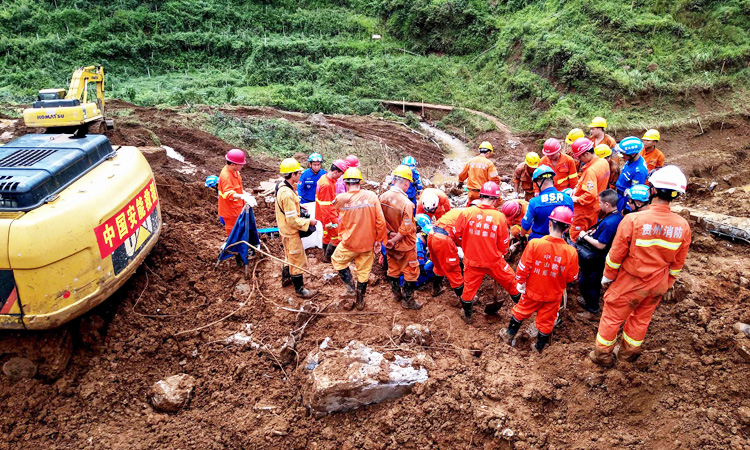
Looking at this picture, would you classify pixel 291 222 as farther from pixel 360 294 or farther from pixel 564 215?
pixel 564 215

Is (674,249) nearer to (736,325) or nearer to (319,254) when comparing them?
(736,325)

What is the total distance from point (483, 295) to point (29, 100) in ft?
60.6

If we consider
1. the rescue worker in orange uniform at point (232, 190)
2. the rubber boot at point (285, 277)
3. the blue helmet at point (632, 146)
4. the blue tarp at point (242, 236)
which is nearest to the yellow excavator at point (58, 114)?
the rescue worker in orange uniform at point (232, 190)

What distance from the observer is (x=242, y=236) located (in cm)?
585

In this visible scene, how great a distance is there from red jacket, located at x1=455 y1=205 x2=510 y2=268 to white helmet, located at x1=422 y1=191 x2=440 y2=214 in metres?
0.83

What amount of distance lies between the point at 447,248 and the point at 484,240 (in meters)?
0.55

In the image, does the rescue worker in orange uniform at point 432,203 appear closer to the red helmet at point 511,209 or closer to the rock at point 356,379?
the red helmet at point 511,209

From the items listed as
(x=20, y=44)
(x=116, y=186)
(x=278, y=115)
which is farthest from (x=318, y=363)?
(x=20, y=44)

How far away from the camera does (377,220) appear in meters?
4.95

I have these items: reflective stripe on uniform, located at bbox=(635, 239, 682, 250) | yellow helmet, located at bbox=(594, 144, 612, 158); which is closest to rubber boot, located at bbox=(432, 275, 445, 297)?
reflective stripe on uniform, located at bbox=(635, 239, 682, 250)

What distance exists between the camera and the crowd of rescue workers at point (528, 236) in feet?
12.7

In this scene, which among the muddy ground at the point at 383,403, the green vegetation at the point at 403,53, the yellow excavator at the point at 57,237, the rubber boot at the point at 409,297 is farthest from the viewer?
the green vegetation at the point at 403,53

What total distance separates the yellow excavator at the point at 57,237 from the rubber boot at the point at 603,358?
4568mm

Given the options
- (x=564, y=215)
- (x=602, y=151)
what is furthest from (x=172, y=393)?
(x=602, y=151)
